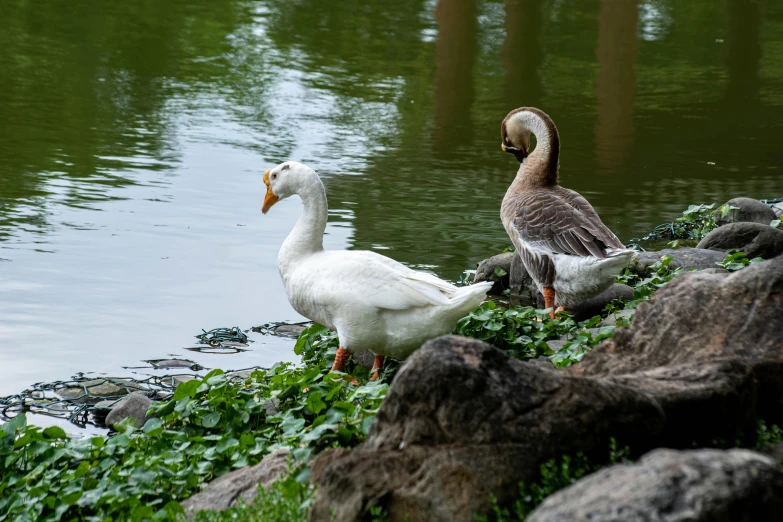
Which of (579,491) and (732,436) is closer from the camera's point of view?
(579,491)

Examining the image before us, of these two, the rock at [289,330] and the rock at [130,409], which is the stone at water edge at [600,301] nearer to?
the rock at [289,330]

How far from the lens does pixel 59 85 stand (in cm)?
1631

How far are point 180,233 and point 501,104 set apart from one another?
25.9 feet

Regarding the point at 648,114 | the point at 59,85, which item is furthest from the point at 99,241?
the point at 648,114

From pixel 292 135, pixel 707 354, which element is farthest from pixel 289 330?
pixel 292 135

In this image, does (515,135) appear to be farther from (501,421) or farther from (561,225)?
(501,421)

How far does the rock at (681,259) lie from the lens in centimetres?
843

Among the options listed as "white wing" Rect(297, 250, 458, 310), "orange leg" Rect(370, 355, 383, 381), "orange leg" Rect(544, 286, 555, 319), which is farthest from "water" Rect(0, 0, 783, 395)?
"orange leg" Rect(544, 286, 555, 319)

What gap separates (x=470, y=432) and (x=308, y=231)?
3284 mm

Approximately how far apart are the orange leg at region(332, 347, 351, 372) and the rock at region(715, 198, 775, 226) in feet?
18.9

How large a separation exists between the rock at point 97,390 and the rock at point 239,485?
241cm

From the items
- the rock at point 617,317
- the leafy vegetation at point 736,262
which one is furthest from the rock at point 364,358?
the leafy vegetation at point 736,262

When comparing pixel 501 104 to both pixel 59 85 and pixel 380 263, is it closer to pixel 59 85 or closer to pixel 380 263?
pixel 59 85

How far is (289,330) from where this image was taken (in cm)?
832
